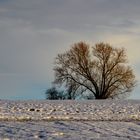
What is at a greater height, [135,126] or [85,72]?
[85,72]

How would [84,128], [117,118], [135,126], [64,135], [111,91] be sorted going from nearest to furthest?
[64,135]
[84,128]
[135,126]
[117,118]
[111,91]

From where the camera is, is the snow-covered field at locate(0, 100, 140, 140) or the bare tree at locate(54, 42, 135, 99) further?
the bare tree at locate(54, 42, 135, 99)

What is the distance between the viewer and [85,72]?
62.2m

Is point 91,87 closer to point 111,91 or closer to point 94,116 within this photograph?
point 111,91

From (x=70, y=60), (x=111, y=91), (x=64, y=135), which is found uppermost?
(x=70, y=60)

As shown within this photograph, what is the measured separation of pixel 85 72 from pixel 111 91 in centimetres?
422

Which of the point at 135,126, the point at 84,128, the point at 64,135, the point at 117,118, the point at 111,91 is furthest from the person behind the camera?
the point at 111,91

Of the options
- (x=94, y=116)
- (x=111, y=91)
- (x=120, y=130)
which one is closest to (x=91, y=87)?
(x=111, y=91)

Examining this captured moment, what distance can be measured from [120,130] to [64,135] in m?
2.26

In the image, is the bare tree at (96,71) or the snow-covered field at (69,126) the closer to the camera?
the snow-covered field at (69,126)

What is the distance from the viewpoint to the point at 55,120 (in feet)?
59.7

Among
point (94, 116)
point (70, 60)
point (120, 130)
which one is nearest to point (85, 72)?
point (70, 60)

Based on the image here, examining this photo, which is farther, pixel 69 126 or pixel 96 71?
pixel 96 71

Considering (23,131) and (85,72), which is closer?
(23,131)
